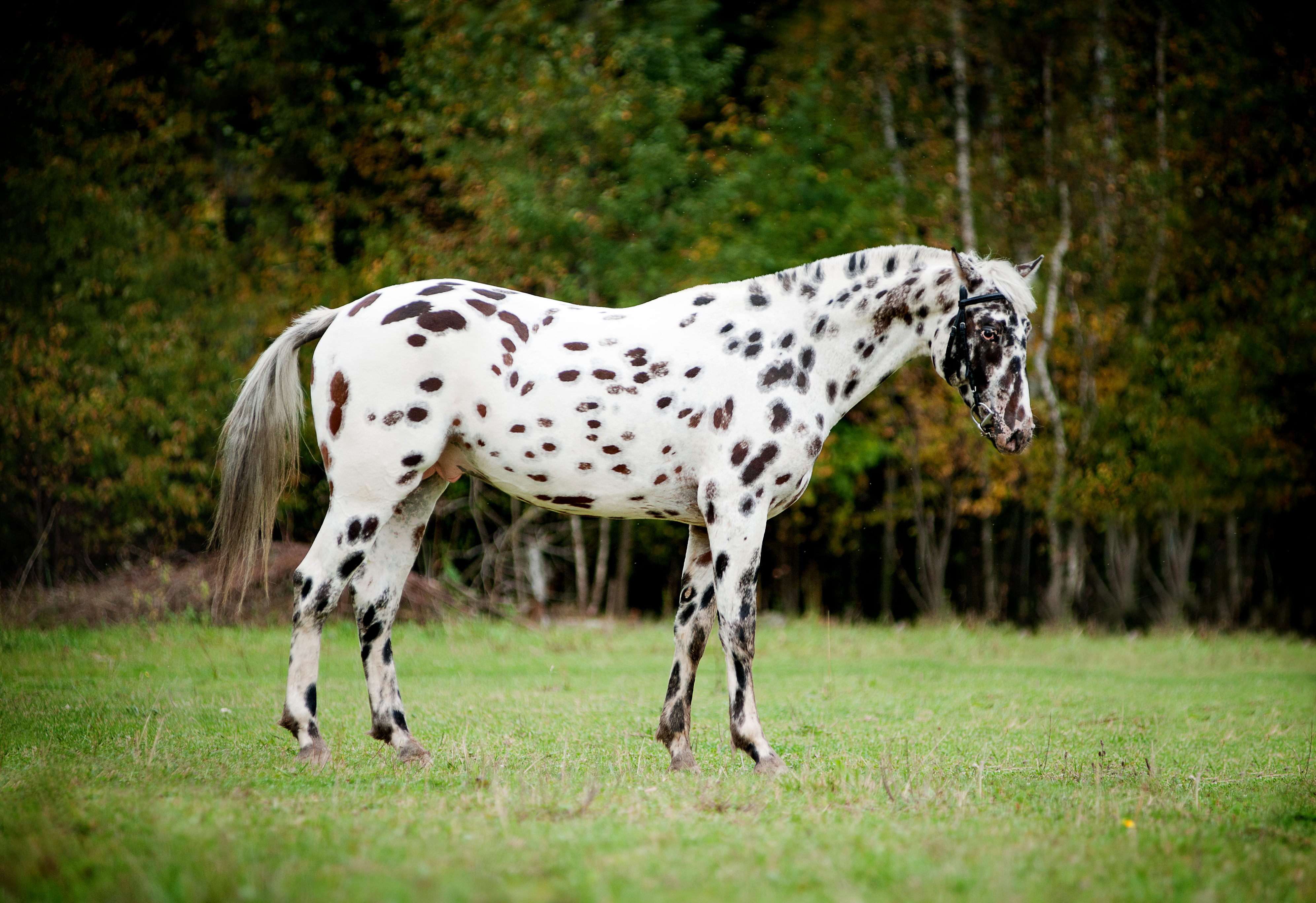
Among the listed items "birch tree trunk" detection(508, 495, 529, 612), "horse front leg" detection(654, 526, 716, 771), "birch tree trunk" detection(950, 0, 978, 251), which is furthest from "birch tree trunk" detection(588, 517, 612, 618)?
"horse front leg" detection(654, 526, 716, 771)

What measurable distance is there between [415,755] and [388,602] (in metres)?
0.76

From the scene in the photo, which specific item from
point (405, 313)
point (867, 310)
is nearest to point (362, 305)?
point (405, 313)

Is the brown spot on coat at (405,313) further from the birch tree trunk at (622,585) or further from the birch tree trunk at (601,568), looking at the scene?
the birch tree trunk at (622,585)

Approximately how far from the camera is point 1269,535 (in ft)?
53.7

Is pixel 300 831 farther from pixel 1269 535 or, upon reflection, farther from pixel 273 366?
pixel 1269 535

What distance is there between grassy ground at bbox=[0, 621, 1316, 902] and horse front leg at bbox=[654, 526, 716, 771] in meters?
0.18

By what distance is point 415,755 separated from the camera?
508cm

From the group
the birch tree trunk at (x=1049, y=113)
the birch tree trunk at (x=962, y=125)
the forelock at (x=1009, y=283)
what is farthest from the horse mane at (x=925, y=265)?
the birch tree trunk at (x=1049, y=113)

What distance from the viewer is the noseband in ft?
17.2

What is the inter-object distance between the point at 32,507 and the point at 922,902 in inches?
494

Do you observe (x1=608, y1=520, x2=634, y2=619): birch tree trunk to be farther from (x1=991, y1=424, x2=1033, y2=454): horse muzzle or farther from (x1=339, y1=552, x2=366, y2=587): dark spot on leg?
(x1=991, y1=424, x2=1033, y2=454): horse muzzle

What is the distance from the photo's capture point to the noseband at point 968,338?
5246 millimetres

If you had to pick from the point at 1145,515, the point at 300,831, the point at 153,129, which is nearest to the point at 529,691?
→ the point at 300,831

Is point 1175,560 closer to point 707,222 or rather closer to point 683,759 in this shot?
point 707,222
